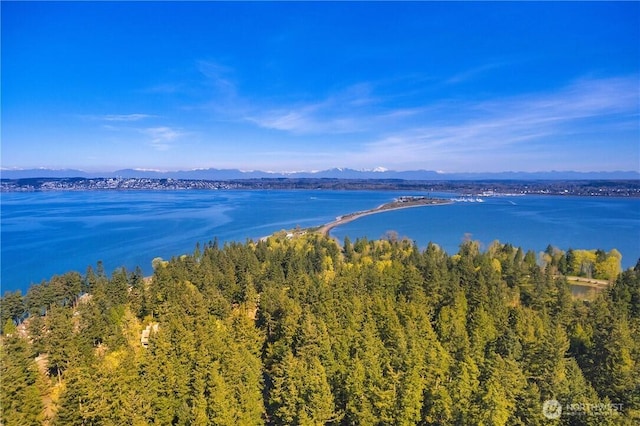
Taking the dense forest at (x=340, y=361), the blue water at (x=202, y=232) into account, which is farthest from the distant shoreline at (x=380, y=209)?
the dense forest at (x=340, y=361)

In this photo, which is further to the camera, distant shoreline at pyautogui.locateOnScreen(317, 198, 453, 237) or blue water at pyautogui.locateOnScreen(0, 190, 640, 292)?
distant shoreline at pyautogui.locateOnScreen(317, 198, 453, 237)

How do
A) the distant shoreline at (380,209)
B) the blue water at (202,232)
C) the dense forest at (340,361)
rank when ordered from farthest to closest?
the distant shoreline at (380,209)
the blue water at (202,232)
the dense forest at (340,361)

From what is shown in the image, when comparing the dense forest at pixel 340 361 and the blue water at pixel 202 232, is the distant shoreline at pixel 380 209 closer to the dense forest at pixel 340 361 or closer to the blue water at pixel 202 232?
the blue water at pixel 202 232

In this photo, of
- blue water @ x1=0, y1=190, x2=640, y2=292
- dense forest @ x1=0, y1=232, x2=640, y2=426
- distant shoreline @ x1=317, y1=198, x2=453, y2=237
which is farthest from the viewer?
distant shoreline @ x1=317, y1=198, x2=453, y2=237

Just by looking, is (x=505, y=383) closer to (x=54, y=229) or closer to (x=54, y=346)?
(x=54, y=346)

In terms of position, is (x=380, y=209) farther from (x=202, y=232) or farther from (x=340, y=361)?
(x=340, y=361)

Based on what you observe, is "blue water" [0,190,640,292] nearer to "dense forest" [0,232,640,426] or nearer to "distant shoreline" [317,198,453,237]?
"distant shoreline" [317,198,453,237]

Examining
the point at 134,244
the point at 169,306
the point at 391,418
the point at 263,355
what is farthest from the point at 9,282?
the point at 391,418

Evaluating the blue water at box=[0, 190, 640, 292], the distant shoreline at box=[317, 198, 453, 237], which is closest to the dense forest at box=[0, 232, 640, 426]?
the blue water at box=[0, 190, 640, 292]
